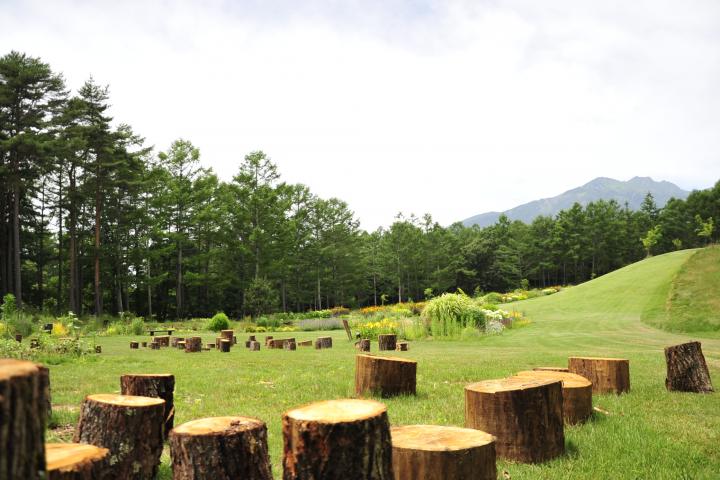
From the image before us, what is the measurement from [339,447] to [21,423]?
139 cm

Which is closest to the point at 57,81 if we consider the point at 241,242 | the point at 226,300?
the point at 241,242

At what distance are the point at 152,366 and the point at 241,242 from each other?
125 ft

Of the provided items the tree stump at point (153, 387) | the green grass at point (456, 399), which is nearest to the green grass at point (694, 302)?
the green grass at point (456, 399)

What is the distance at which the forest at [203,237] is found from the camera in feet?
115

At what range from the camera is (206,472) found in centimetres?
271

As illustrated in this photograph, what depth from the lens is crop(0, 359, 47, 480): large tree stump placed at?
54.9 inches

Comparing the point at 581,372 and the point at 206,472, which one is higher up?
the point at 206,472

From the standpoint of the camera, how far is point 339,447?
239 centimetres

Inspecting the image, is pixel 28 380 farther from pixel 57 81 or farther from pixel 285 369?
pixel 57 81

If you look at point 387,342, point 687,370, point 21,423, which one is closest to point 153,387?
point 21,423

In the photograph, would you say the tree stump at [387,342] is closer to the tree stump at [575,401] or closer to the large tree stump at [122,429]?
the tree stump at [575,401]

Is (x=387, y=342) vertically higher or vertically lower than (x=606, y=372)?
lower

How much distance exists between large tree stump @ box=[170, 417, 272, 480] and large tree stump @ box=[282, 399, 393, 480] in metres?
0.41

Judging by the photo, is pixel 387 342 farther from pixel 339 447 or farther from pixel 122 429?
pixel 339 447
